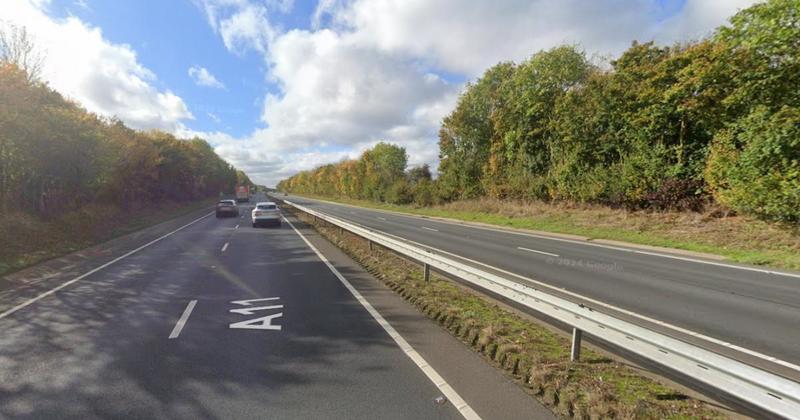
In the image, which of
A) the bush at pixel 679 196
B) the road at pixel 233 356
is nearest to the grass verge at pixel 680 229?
the bush at pixel 679 196

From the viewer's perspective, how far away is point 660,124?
19.3 m

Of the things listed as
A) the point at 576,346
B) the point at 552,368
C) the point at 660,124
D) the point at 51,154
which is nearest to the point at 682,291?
the point at 576,346

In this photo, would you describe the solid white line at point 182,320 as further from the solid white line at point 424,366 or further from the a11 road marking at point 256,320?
the solid white line at point 424,366

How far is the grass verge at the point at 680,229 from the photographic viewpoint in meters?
12.0

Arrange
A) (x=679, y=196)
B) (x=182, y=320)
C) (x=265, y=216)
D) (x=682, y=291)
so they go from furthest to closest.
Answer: (x=265, y=216) → (x=679, y=196) → (x=682, y=291) → (x=182, y=320)

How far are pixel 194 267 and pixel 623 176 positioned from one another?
21.0 m

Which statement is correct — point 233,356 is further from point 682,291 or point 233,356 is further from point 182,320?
point 682,291

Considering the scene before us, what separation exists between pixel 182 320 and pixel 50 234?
15039 millimetres

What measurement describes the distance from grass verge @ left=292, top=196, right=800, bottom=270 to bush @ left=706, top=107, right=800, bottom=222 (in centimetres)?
78

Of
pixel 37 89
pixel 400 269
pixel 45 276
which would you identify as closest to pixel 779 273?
pixel 400 269

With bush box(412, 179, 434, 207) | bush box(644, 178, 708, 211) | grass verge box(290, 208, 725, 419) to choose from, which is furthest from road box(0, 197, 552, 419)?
bush box(412, 179, 434, 207)

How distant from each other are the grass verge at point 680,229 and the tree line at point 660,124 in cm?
72

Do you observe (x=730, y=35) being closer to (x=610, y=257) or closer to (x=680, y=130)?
(x=680, y=130)

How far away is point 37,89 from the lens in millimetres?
16656
